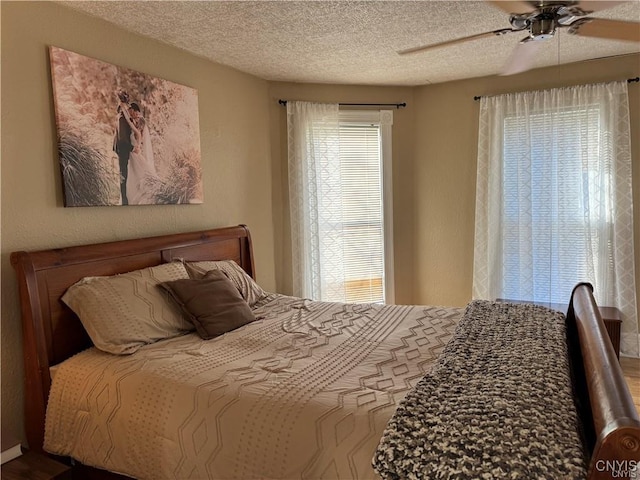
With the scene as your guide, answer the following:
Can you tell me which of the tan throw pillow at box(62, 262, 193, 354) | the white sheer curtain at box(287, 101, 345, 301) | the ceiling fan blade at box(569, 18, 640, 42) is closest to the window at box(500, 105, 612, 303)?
the white sheer curtain at box(287, 101, 345, 301)

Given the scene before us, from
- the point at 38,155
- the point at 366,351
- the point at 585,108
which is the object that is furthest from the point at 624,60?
the point at 38,155

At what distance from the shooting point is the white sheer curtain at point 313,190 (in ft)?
13.7

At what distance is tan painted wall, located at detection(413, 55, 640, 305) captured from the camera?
4289mm

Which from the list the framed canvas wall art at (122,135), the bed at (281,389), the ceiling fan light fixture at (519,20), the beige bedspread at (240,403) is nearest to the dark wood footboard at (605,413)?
the bed at (281,389)

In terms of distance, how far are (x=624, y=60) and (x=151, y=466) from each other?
426cm

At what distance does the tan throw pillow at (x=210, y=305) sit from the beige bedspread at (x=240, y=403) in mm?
87

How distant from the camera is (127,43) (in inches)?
108

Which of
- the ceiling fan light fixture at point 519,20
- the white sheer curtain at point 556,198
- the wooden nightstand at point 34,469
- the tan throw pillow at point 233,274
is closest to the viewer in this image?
the wooden nightstand at point 34,469

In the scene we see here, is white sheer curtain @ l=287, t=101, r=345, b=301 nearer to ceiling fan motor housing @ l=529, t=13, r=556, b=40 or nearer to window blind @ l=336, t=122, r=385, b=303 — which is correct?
window blind @ l=336, t=122, r=385, b=303

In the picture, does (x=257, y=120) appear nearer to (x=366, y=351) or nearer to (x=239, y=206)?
(x=239, y=206)

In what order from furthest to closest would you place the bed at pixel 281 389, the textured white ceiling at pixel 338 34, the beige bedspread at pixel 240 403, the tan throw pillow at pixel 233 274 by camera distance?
the tan throw pillow at pixel 233 274 → the textured white ceiling at pixel 338 34 → the beige bedspread at pixel 240 403 → the bed at pixel 281 389

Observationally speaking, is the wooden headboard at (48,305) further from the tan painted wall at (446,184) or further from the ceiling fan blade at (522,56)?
the tan painted wall at (446,184)

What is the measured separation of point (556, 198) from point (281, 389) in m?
3.18

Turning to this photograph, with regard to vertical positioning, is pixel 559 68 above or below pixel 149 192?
above
